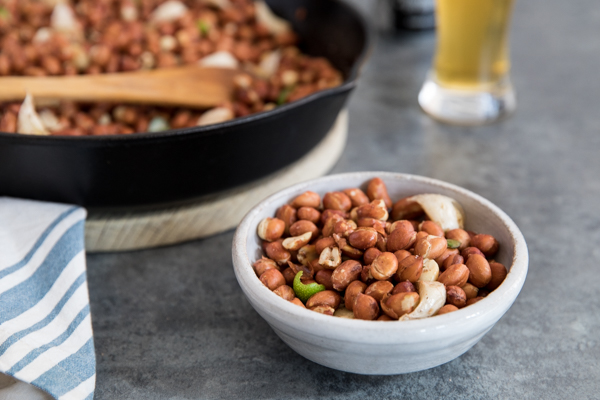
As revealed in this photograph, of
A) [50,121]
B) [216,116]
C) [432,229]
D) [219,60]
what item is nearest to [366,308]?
[432,229]

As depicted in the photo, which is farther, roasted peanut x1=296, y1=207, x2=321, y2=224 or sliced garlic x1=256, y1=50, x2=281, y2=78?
sliced garlic x1=256, y1=50, x2=281, y2=78

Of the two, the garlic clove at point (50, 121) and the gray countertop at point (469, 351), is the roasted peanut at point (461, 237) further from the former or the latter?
the garlic clove at point (50, 121)

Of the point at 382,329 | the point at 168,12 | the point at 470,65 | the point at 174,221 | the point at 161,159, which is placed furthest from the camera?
the point at 168,12

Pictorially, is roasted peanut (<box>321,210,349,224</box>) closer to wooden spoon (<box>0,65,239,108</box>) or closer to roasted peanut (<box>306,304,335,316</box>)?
roasted peanut (<box>306,304,335,316</box>)

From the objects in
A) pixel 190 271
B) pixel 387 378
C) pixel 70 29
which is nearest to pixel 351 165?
pixel 190 271

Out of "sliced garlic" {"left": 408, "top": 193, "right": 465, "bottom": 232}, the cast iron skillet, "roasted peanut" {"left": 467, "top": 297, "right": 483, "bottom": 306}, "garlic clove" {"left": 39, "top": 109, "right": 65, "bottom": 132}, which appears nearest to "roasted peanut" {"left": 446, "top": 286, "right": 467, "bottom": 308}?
"roasted peanut" {"left": 467, "top": 297, "right": 483, "bottom": 306}

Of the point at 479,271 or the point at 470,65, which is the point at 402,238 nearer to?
the point at 479,271

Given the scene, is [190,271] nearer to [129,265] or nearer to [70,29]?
[129,265]
